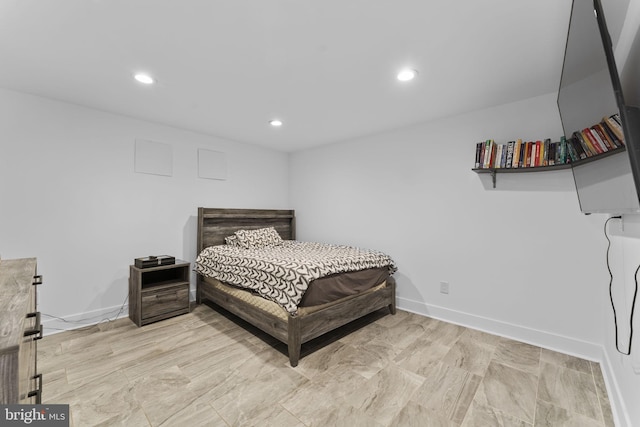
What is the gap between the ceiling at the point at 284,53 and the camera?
1525mm

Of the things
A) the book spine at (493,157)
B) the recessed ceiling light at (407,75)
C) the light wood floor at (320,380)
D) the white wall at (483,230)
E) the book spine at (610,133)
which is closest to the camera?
the book spine at (610,133)

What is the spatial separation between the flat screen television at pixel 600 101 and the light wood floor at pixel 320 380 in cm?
132

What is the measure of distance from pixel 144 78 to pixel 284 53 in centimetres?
128

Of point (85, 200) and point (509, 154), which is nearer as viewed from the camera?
point (509, 154)

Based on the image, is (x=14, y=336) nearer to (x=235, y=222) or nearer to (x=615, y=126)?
(x=615, y=126)

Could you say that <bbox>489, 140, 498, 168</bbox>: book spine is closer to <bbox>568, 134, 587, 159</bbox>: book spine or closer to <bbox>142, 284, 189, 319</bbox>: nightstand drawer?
<bbox>568, 134, 587, 159</bbox>: book spine

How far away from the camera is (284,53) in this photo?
6.28 feet

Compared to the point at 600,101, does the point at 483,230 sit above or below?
below

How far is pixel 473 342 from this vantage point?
2.55 metres

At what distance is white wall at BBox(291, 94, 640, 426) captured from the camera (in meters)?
2.36

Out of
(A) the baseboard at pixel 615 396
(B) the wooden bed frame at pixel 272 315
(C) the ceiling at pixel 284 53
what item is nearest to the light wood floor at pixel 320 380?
(A) the baseboard at pixel 615 396

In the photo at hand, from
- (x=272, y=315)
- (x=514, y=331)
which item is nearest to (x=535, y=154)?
(x=514, y=331)

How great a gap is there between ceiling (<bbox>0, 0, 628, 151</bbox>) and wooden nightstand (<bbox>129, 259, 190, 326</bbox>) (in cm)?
182

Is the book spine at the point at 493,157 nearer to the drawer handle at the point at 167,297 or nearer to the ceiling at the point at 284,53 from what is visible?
the ceiling at the point at 284,53
